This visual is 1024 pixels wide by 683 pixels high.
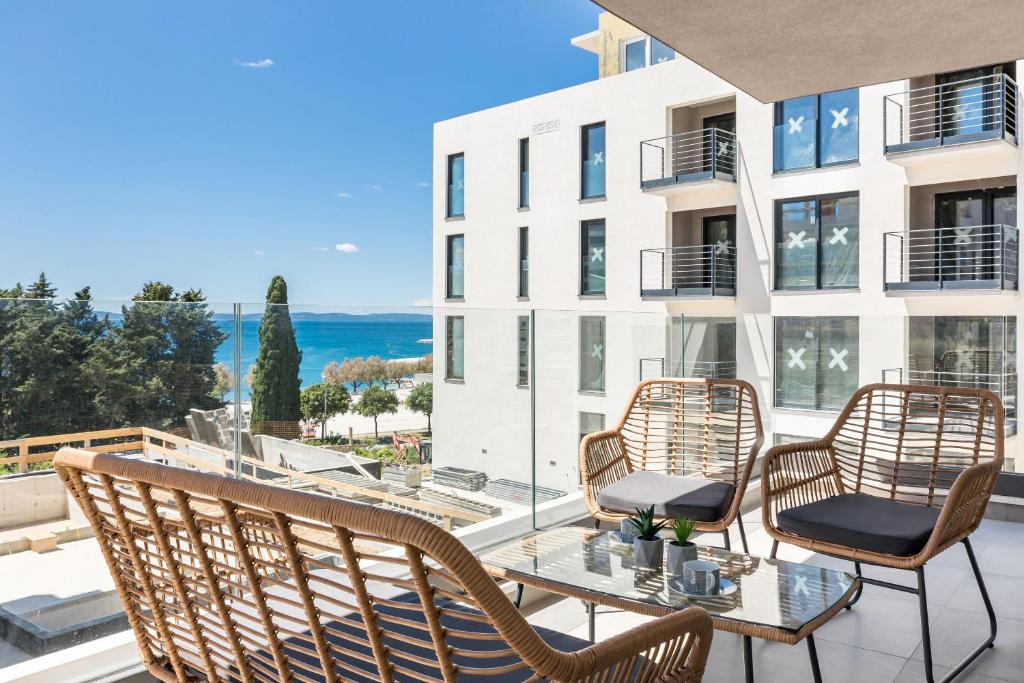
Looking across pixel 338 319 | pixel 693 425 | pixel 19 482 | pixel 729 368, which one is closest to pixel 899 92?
pixel 729 368

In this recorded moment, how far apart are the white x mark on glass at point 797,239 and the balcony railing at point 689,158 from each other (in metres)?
1.09

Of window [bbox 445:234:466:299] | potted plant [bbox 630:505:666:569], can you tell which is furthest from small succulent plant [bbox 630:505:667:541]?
window [bbox 445:234:466:299]

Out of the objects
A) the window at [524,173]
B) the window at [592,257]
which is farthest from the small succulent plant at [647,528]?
the window at [524,173]

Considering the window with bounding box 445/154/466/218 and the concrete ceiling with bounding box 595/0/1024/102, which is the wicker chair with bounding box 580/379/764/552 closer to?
the concrete ceiling with bounding box 595/0/1024/102

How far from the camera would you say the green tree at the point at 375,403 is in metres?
2.87

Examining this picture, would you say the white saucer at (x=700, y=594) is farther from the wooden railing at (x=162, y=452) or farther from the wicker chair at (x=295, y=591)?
the wooden railing at (x=162, y=452)

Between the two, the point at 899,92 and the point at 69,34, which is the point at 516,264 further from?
the point at 69,34

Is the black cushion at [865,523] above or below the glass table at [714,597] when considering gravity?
above

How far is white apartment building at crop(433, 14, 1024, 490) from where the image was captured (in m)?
3.45

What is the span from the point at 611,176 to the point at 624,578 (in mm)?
10310

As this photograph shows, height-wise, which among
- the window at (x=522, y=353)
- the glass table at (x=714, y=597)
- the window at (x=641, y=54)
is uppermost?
the window at (x=641, y=54)

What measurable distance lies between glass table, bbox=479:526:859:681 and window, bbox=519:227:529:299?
35.3 feet

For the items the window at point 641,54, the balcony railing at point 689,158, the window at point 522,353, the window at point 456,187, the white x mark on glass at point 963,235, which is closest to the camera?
the window at point 522,353

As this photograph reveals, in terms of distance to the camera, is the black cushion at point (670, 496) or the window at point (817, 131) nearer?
the black cushion at point (670, 496)
